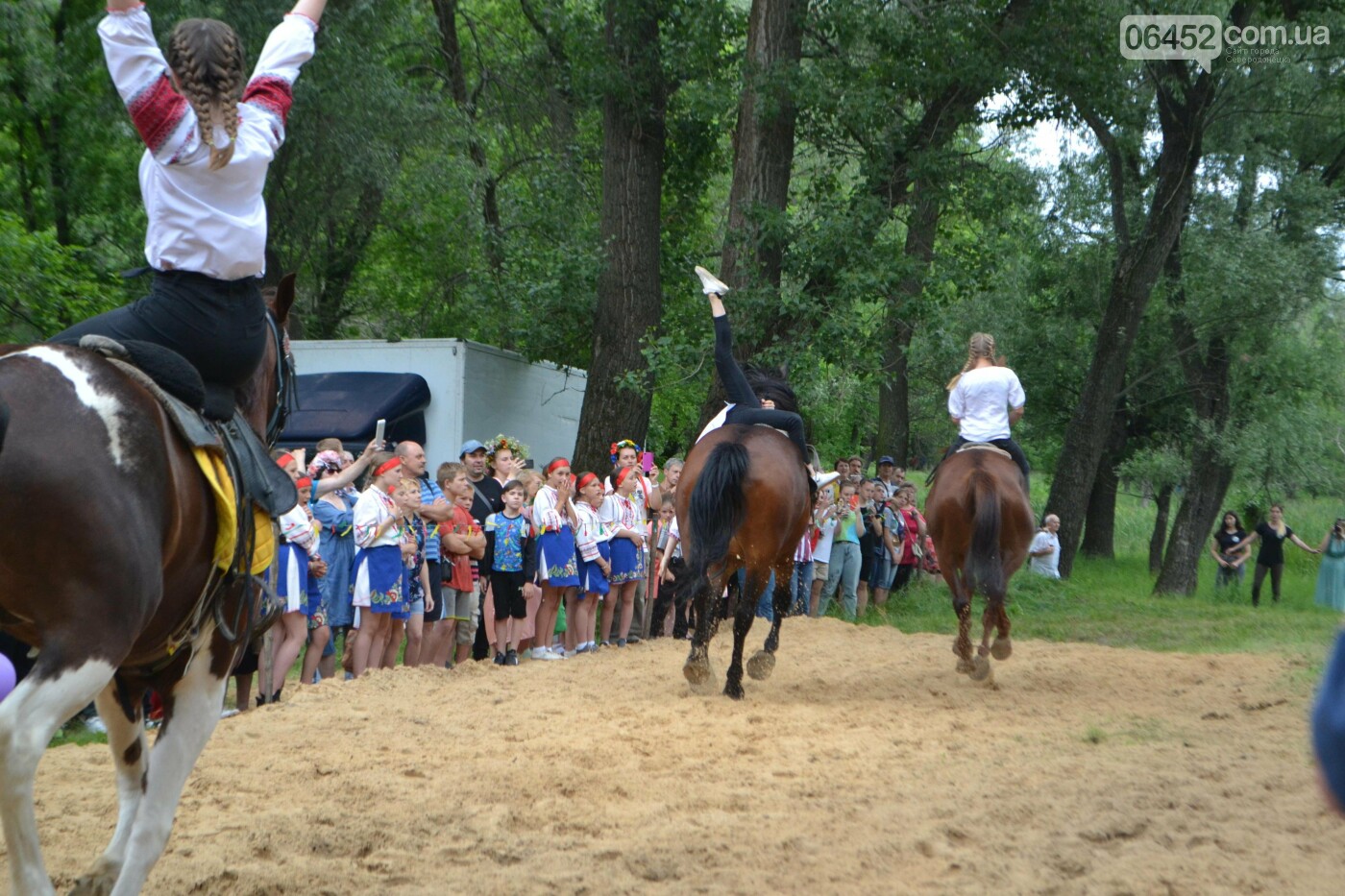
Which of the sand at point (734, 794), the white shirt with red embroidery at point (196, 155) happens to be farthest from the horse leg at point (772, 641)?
the white shirt with red embroidery at point (196, 155)

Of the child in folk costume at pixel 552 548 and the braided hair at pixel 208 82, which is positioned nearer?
the braided hair at pixel 208 82

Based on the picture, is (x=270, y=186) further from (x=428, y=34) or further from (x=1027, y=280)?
(x=1027, y=280)

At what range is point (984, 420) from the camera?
10.2 metres

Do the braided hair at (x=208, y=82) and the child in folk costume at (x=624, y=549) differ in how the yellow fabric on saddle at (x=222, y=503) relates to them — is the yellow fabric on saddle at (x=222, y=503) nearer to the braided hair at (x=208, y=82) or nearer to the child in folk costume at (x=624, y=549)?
the braided hair at (x=208, y=82)

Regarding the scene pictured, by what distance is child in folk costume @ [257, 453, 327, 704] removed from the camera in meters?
8.64

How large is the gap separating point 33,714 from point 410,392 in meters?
13.0

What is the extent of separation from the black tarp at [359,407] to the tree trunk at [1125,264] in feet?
35.1

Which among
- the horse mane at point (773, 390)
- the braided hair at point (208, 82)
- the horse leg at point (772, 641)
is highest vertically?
the braided hair at point (208, 82)

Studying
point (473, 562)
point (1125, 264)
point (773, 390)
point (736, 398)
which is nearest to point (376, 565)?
point (473, 562)

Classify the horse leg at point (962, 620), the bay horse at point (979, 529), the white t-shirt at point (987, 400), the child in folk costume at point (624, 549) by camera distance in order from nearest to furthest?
the bay horse at point (979, 529), the horse leg at point (962, 620), the white t-shirt at point (987, 400), the child in folk costume at point (624, 549)

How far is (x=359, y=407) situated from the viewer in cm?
1580

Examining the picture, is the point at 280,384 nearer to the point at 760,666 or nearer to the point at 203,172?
the point at 203,172

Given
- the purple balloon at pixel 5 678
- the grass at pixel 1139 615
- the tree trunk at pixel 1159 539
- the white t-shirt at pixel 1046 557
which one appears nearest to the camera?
the purple balloon at pixel 5 678

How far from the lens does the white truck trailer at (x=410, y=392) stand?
52.2 feet
